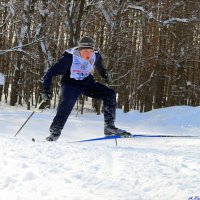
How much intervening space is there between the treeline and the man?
10.3 m

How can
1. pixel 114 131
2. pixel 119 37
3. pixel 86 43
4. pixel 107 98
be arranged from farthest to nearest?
1. pixel 119 37
2. pixel 107 98
3. pixel 114 131
4. pixel 86 43

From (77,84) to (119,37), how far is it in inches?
479

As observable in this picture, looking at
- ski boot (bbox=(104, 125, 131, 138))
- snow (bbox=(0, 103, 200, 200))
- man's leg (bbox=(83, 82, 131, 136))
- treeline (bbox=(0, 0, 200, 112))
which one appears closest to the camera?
snow (bbox=(0, 103, 200, 200))

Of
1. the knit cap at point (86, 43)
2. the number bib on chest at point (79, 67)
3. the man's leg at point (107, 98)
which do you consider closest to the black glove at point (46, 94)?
the number bib on chest at point (79, 67)

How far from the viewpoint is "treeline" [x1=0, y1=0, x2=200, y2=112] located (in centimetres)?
1828

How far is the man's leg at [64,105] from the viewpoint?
A: 21.0 ft

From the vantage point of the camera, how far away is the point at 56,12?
21.0 m

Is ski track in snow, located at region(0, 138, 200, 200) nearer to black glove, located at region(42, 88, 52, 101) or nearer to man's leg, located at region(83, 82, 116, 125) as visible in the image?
black glove, located at region(42, 88, 52, 101)

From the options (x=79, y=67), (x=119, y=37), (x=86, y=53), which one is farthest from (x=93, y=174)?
(x=119, y=37)

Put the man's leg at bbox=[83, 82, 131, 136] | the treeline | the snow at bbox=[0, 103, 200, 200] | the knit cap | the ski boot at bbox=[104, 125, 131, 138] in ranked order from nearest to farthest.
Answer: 1. the snow at bbox=[0, 103, 200, 200]
2. the knit cap
3. the ski boot at bbox=[104, 125, 131, 138]
4. the man's leg at bbox=[83, 82, 131, 136]
5. the treeline

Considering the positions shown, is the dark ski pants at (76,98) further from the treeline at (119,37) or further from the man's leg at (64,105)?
the treeline at (119,37)

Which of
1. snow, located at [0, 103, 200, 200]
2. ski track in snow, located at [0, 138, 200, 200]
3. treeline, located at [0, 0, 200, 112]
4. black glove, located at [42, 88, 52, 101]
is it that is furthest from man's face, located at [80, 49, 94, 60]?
treeline, located at [0, 0, 200, 112]

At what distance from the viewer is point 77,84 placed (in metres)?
6.43

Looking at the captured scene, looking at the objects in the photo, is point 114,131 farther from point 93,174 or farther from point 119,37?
point 119,37
